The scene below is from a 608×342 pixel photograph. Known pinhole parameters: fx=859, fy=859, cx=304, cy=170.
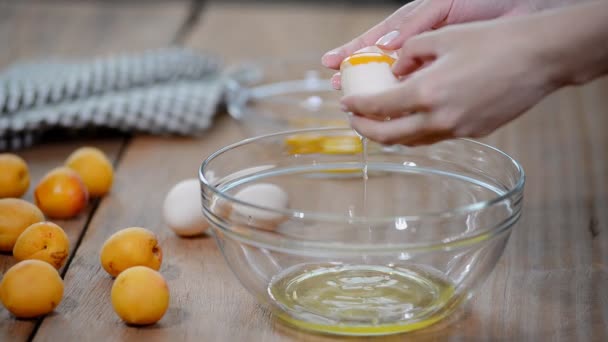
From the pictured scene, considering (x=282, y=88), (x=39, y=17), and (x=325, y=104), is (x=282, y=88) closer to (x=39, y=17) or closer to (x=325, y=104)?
(x=325, y=104)

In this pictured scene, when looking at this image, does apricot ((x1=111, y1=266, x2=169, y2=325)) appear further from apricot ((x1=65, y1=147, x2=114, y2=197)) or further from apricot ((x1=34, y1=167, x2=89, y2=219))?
apricot ((x1=65, y1=147, x2=114, y2=197))

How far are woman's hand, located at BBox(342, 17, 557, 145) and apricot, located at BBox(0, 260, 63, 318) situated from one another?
0.46 metres

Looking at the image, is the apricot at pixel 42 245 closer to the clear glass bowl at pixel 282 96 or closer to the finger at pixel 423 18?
the finger at pixel 423 18

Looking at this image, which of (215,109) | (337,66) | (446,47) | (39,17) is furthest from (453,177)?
(39,17)

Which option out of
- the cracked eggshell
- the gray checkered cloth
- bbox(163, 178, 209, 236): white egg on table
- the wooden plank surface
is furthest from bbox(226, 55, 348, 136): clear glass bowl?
the cracked eggshell

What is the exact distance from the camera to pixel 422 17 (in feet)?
4.27

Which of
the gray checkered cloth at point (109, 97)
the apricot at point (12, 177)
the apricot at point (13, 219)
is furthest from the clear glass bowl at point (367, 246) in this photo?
the gray checkered cloth at point (109, 97)

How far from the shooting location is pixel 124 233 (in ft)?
4.04

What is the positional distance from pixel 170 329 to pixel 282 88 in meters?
1.18

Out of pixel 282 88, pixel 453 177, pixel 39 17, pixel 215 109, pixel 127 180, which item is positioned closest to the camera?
pixel 453 177

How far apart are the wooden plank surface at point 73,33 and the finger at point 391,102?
3.04 feet

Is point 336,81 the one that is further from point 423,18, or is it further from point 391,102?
point 391,102

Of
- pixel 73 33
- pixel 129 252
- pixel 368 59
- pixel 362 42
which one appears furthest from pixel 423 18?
pixel 73 33

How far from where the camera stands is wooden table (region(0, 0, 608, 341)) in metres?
1.08
